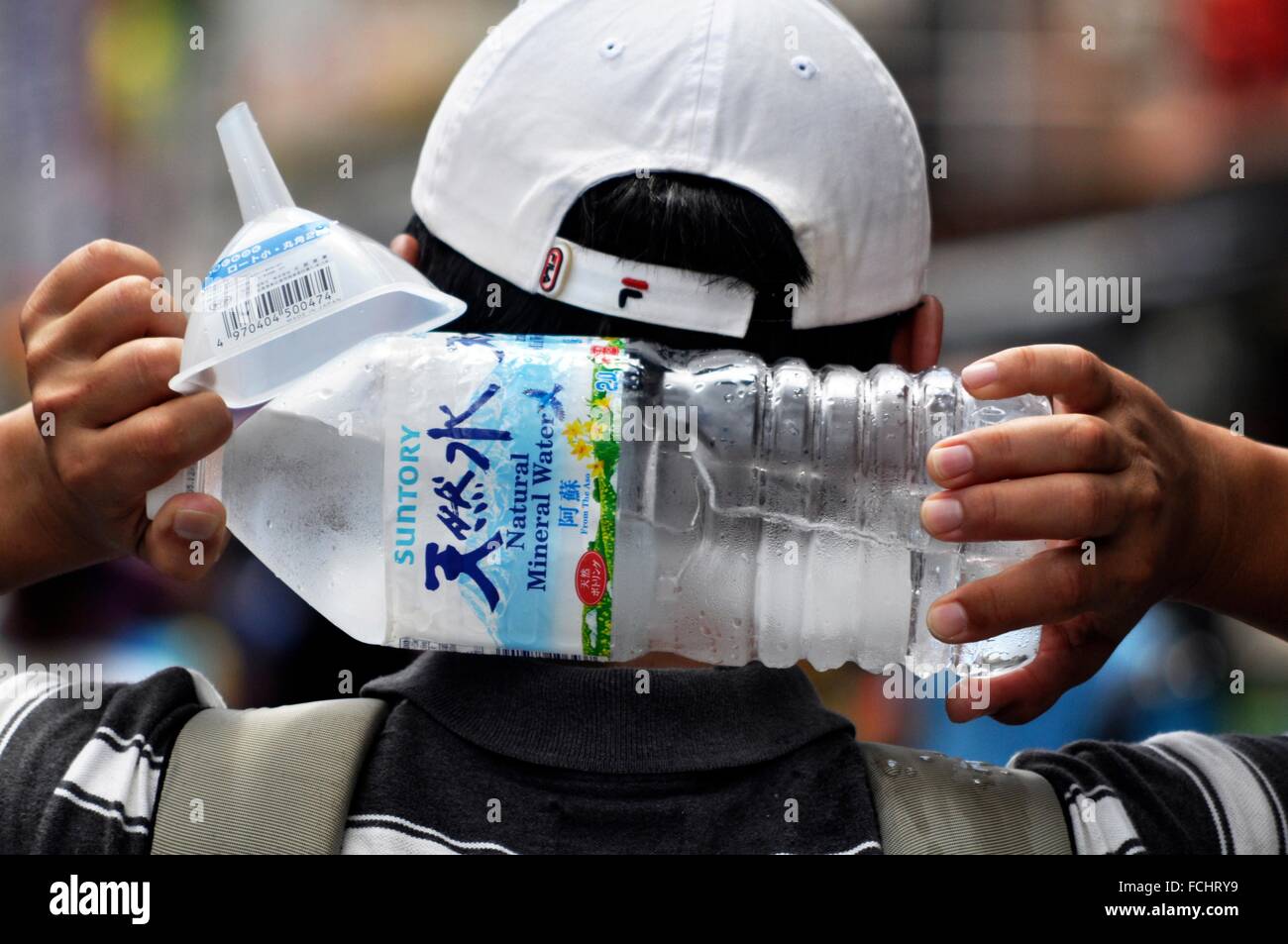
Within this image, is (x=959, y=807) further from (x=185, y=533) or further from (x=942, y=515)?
(x=185, y=533)

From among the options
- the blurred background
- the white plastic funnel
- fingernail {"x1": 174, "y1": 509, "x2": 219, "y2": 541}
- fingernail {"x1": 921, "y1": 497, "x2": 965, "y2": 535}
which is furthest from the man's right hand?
the blurred background

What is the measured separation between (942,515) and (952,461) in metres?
0.04

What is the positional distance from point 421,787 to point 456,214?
1.57 feet

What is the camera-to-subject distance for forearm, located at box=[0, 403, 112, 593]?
1.09 metres

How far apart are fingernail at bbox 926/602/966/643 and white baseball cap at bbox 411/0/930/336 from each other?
272 millimetres

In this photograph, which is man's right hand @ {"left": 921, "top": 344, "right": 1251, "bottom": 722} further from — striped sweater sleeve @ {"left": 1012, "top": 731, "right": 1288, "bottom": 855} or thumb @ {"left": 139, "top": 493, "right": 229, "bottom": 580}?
thumb @ {"left": 139, "top": 493, "right": 229, "bottom": 580}

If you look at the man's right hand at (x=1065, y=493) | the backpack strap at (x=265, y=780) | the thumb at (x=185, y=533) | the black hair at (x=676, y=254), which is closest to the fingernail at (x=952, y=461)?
the man's right hand at (x=1065, y=493)

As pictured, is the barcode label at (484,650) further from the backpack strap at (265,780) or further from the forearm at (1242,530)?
the forearm at (1242,530)

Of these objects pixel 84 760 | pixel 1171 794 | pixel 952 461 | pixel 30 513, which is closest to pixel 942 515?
pixel 952 461

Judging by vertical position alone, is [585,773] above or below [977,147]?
below

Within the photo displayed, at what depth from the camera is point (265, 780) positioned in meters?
0.90

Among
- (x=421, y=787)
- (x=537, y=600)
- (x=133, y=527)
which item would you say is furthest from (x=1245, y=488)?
(x=133, y=527)

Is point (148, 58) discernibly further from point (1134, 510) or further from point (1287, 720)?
point (1287, 720)

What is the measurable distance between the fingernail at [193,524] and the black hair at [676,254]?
0.26m
